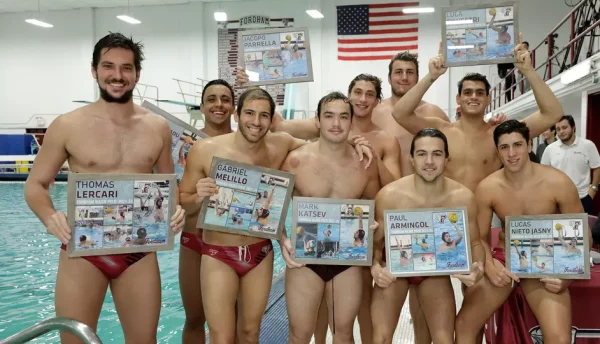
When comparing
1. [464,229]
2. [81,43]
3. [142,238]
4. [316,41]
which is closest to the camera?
[142,238]

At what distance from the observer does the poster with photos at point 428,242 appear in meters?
3.04

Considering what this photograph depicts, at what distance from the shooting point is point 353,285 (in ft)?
10.9

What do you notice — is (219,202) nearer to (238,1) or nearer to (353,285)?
(353,285)

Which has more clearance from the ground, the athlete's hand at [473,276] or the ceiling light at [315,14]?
the ceiling light at [315,14]

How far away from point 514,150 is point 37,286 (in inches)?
262

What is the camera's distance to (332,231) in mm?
3148

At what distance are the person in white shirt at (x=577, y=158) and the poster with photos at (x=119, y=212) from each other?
6384 mm

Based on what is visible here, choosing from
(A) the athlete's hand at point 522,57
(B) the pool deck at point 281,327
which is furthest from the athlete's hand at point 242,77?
(B) the pool deck at point 281,327

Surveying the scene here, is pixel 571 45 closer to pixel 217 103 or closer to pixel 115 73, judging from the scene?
pixel 217 103

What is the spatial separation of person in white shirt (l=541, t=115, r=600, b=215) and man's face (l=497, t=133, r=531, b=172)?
4.63 meters

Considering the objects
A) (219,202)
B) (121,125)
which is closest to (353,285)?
(219,202)

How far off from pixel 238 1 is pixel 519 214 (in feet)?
63.2

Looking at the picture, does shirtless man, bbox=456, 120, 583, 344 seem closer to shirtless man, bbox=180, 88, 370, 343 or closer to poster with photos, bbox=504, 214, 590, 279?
poster with photos, bbox=504, 214, 590, 279

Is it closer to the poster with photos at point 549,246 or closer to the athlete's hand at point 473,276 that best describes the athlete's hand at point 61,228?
the athlete's hand at point 473,276
